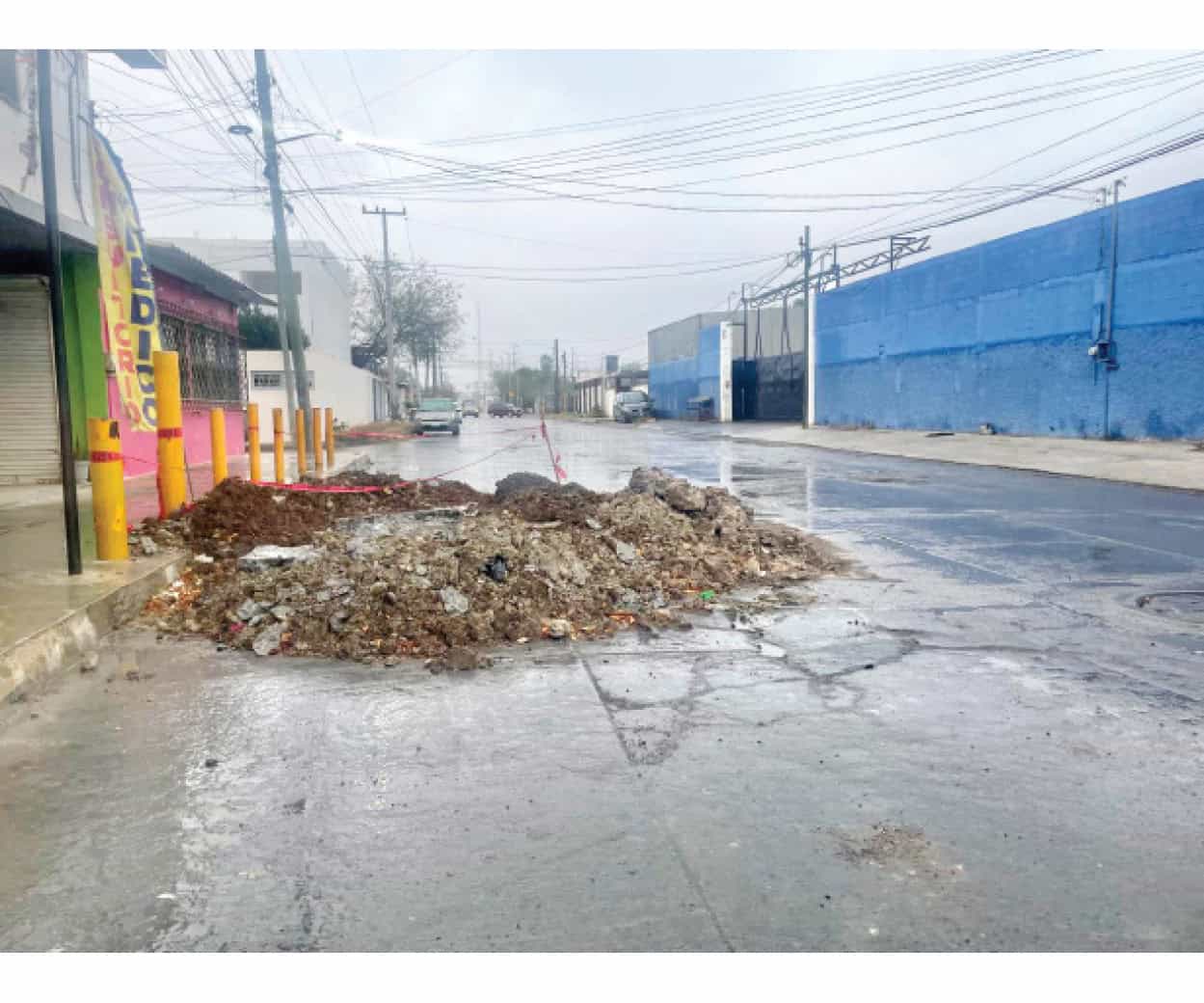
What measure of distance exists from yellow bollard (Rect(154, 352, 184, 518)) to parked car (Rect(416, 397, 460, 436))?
3040 centimetres

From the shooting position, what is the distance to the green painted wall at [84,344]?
13.6 metres

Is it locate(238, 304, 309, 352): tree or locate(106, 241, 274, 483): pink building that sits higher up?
locate(238, 304, 309, 352): tree

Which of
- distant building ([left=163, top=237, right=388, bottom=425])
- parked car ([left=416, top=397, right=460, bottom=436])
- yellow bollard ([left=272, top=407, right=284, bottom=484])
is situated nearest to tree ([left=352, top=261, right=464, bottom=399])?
distant building ([left=163, top=237, right=388, bottom=425])

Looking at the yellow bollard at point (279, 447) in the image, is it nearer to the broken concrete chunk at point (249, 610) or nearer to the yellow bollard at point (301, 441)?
the yellow bollard at point (301, 441)

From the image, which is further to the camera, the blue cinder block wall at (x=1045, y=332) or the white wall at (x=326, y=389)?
the white wall at (x=326, y=389)

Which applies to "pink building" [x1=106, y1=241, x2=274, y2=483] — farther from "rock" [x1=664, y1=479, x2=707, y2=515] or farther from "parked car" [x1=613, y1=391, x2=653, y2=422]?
"parked car" [x1=613, y1=391, x2=653, y2=422]

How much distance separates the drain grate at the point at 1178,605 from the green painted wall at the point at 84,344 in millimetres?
13619

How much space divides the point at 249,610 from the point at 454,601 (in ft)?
4.55

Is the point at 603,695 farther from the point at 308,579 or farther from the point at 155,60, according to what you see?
the point at 155,60

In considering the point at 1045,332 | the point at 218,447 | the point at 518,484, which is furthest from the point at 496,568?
the point at 1045,332

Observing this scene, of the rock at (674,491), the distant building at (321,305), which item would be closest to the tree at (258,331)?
the distant building at (321,305)

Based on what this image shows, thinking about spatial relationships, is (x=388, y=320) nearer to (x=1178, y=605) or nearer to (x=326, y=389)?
(x=326, y=389)

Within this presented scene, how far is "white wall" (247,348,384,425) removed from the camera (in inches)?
1378

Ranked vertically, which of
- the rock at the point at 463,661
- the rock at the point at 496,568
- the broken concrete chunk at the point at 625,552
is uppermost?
the rock at the point at 496,568
